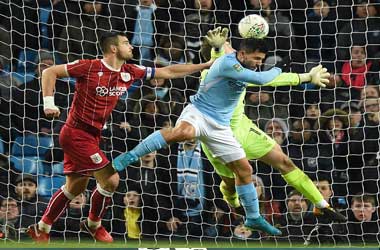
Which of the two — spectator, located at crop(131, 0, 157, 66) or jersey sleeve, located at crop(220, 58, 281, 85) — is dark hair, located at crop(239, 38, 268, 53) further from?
spectator, located at crop(131, 0, 157, 66)

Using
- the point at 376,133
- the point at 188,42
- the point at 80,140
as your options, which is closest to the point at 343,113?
the point at 376,133

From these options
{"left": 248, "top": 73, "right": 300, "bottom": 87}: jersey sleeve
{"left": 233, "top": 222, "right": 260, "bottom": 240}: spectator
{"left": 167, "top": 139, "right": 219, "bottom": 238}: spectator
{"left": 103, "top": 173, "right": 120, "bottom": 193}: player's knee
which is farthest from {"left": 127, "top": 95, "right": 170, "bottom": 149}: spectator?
{"left": 248, "top": 73, "right": 300, "bottom": 87}: jersey sleeve

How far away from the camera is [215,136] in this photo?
10656 mm

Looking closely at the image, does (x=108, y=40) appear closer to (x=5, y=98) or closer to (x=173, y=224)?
(x=5, y=98)

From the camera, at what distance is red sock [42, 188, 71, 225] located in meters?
10.9

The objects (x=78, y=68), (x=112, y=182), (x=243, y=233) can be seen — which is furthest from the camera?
(x=243, y=233)

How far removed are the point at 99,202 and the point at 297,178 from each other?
5.27 feet

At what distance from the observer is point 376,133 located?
40.8 ft

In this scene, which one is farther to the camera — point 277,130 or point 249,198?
point 277,130

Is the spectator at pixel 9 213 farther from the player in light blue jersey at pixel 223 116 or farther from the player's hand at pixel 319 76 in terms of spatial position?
the player's hand at pixel 319 76

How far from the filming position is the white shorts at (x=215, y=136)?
10.6 meters

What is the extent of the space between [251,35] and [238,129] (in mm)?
807

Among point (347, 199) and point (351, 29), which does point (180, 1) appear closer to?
point (351, 29)

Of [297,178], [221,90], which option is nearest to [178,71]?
[221,90]
